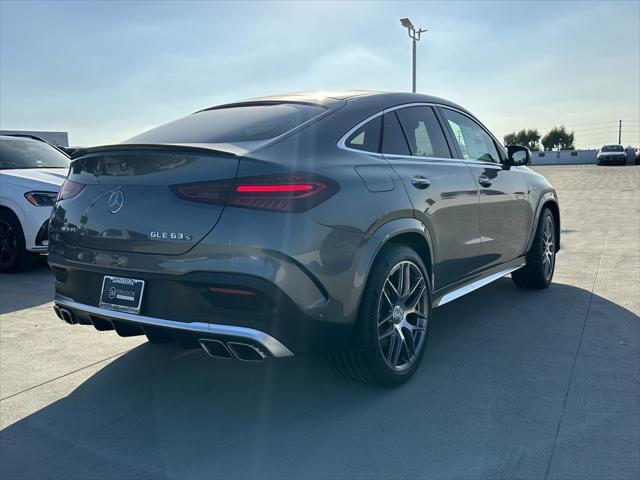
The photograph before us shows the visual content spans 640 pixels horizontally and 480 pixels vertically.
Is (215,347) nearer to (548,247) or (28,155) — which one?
(548,247)

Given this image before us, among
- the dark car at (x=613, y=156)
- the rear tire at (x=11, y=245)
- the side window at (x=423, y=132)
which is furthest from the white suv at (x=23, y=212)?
the dark car at (x=613, y=156)

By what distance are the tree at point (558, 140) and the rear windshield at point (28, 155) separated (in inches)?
3924

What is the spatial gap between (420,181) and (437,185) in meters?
0.22

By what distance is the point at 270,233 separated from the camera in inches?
101

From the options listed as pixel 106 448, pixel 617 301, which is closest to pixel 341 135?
pixel 106 448

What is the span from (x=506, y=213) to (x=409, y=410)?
2.25m

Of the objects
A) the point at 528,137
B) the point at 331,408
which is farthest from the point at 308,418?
the point at 528,137

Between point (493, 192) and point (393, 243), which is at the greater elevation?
point (493, 192)

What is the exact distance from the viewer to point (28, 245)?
6438mm

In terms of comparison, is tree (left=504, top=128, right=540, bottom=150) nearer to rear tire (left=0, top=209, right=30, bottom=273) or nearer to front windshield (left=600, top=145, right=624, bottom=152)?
front windshield (left=600, top=145, right=624, bottom=152)

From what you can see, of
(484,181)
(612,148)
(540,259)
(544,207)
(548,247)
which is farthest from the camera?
(612,148)

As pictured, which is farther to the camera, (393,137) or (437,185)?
(437,185)

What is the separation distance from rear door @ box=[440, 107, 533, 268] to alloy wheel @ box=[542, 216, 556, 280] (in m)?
0.49

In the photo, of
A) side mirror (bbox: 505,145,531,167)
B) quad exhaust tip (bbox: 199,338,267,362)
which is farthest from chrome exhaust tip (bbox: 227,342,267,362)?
side mirror (bbox: 505,145,531,167)
